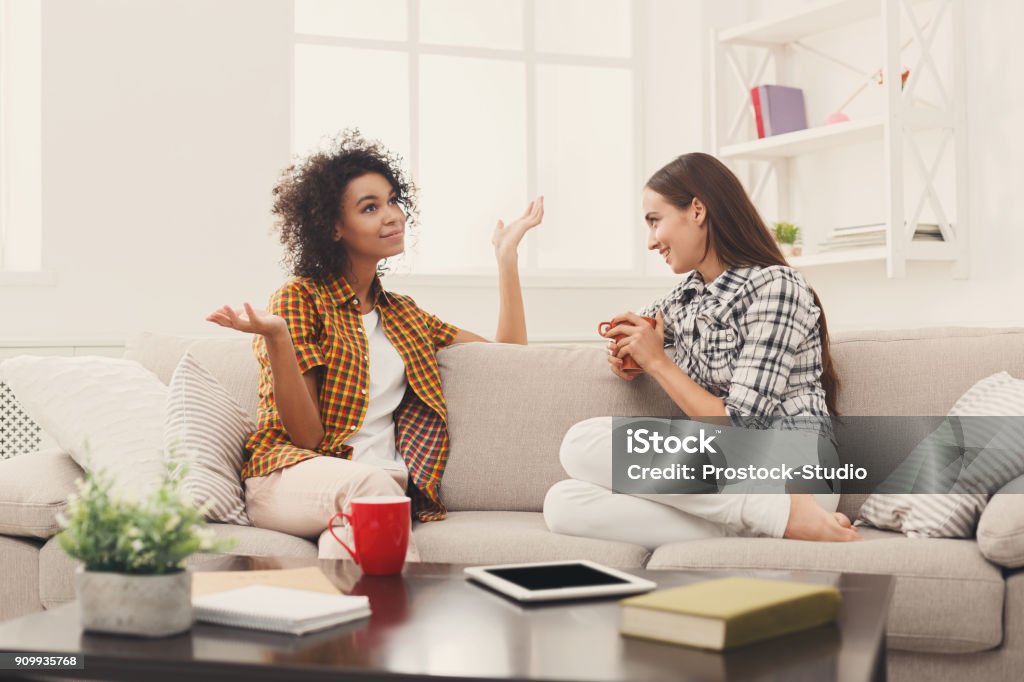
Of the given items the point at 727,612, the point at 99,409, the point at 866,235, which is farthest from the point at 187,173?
the point at 727,612

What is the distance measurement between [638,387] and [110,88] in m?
2.12

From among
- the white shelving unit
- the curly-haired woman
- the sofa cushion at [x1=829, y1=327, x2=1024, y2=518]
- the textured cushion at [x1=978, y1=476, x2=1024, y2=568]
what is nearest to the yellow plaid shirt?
the curly-haired woman

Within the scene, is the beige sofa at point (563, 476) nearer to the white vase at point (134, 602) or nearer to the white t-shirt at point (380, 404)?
the white t-shirt at point (380, 404)

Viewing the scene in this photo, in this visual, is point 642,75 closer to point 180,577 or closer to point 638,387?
point 638,387

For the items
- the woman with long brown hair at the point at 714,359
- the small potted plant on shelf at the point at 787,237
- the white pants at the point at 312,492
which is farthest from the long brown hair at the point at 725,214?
the small potted plant on shelf at the point at 787,237

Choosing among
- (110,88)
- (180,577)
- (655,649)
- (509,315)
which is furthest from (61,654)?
(110,88)

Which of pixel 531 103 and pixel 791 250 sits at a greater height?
pixel 531 103

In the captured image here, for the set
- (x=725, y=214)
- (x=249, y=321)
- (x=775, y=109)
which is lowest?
(x=249, y=321)

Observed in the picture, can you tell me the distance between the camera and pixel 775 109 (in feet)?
12.4

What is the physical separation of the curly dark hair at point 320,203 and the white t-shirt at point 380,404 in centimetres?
16

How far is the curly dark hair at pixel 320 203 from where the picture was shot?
2.34m

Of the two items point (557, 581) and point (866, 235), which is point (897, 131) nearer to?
point (866, 235)

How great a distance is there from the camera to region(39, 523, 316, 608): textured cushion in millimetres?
1878

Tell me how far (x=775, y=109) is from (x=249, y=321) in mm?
2484
